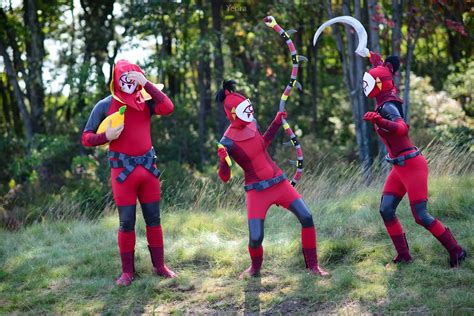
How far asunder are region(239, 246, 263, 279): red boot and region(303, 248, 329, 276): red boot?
38 centimetres

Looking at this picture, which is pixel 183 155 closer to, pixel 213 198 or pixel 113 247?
pixel 213 198

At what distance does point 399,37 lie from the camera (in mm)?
10844

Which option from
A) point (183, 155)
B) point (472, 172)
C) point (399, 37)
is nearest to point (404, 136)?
point (472, 172)

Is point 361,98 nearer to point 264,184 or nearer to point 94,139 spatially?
point 264,184

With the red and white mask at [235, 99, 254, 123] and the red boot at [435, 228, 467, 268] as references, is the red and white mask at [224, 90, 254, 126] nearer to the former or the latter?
the red and white mask at [235, 99, 254, 123]

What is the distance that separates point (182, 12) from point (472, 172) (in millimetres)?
7547

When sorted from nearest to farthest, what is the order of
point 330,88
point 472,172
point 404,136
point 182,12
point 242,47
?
1. point 404,136
2. point 472,172
3. point 182,12
4. point 242,47
5. point 330,88

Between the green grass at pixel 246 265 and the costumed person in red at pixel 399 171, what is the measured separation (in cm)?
22

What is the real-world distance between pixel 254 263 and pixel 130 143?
57.8 inches

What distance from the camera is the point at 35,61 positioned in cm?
1362

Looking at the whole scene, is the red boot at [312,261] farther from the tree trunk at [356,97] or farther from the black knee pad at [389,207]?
the tree trunk at [356,97]

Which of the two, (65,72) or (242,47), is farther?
(242,47)

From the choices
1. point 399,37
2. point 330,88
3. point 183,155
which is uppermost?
point 399,37

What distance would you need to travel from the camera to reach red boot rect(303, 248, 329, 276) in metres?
6.01
